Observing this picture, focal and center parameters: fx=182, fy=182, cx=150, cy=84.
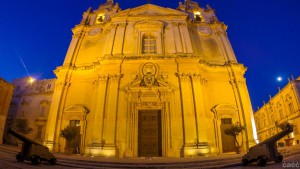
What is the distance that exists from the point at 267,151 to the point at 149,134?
7737 mm

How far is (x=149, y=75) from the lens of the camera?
13969 mm

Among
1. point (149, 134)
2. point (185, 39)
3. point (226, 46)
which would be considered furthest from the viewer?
point (226, 46)

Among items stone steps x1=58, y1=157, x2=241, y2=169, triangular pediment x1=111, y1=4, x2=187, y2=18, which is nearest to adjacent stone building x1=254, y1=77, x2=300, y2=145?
stone steps x1=58, y1=157, x2=241, y2=169

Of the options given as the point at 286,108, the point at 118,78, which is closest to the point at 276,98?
the point at 286,108

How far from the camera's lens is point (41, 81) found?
92.1 ft

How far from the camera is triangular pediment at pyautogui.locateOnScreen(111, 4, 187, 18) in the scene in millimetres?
17906

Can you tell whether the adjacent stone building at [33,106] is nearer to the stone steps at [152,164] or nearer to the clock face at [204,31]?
the stone steps at [152,164]

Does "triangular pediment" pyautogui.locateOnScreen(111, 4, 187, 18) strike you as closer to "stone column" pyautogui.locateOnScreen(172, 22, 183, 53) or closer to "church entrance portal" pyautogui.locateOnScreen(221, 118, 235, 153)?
"stone column" pyautogui.locateOnScreen(172, 22, 183, 53)

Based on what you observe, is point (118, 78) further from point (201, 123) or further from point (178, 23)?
point (178, 23)

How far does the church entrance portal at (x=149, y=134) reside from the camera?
12.5 m

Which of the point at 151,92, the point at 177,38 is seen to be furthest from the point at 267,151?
the point at 177,38

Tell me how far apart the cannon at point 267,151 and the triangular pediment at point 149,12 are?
555 inches

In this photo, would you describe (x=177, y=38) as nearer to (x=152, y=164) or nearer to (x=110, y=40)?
(x=110, y=40)

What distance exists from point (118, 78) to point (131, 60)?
1.88 meters
